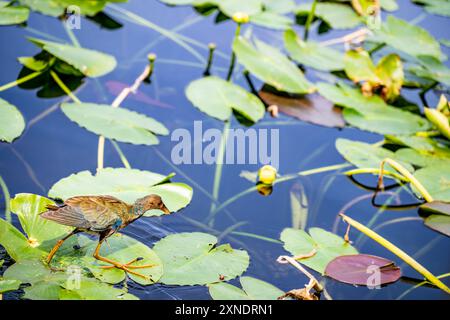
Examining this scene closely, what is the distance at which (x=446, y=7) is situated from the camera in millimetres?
3783

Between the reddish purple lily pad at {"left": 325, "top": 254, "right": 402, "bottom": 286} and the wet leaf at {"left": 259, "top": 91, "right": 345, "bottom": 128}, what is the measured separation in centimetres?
93

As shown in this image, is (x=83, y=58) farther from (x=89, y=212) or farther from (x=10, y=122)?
(x=89, y=212)

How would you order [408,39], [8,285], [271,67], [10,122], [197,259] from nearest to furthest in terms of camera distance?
1. [8,285]
2. [197,259]
3. [10,122]
4. [271,67]
5. [408,39]

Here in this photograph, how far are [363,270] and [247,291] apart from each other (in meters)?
0.40

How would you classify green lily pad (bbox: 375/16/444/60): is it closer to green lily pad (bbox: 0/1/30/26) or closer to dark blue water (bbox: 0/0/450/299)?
dark blue water (bbox: 0/0/450/299)

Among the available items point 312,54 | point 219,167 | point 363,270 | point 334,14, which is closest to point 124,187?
point 219,167

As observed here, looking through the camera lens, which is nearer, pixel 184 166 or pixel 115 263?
pixel 115 263

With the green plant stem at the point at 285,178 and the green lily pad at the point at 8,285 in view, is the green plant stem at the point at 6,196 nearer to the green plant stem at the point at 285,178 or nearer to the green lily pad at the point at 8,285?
the green lily pad at the point at 8,285

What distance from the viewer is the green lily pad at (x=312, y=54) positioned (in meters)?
2.91

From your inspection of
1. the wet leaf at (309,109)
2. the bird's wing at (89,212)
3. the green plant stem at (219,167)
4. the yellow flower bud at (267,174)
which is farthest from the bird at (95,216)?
the wet leaf at (309,109)

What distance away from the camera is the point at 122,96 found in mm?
2463

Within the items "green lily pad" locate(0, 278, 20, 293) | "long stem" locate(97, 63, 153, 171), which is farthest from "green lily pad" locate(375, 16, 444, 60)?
Result: "green lily pad" locate(0, 278, 20, 293)

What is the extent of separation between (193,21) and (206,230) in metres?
1.69
